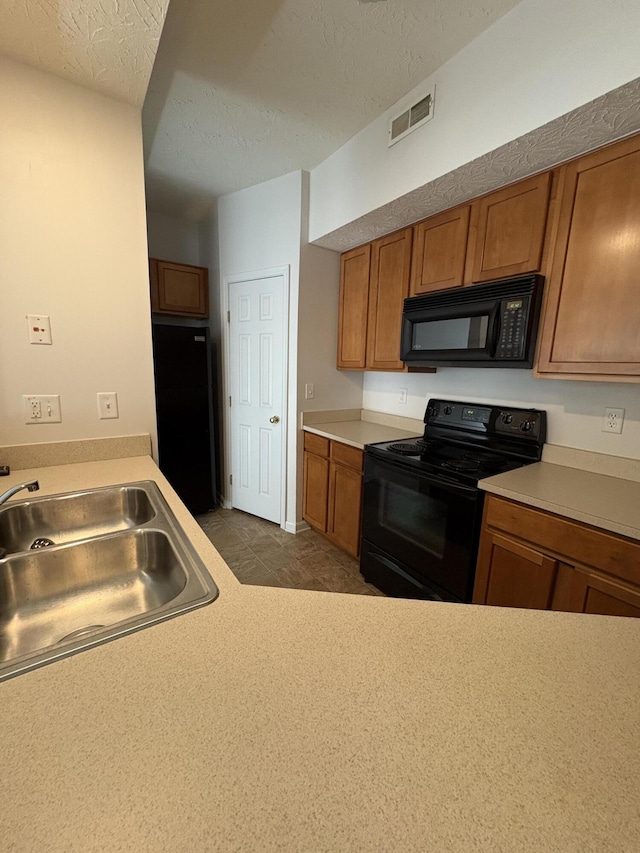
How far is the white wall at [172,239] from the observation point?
11.2 feet

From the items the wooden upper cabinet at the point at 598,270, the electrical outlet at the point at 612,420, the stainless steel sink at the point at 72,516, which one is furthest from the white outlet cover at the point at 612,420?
the stainless steel sink at the point at 72,516

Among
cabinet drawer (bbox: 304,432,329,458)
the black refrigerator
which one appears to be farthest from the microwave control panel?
the black refrigerator

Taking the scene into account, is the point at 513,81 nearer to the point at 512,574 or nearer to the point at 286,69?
the point at 286,69

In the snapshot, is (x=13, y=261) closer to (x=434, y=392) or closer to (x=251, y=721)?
(x=251, y=721)

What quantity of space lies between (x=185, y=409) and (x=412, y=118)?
2.43m

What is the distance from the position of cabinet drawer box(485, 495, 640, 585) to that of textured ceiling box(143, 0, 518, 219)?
6.06 ft

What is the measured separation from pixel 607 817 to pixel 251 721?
403 millimetres

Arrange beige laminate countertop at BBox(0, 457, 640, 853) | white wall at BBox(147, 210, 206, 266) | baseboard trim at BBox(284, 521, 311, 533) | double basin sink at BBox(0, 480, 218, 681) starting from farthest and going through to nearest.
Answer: white wall at BBox(147, 210, 206, 266)
baseboard trim at BBox(284, 521, 311, 533)
double basin sink at BBox(0, 480, 218, 681)
beige laminate countertop at BBox(0, 457, 640, 853)

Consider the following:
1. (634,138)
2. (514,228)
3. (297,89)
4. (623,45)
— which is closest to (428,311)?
(514,228)

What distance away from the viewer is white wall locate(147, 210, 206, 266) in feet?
11.2

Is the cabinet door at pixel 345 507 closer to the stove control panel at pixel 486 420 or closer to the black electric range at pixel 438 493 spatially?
the black electric range at pixel 438 493

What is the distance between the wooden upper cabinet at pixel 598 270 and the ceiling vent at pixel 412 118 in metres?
0.66

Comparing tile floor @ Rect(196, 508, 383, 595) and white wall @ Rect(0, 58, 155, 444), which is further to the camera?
tile floor @ Rect(196, 508, 383, 595)

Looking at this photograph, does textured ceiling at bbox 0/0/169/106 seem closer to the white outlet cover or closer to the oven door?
the oven door
